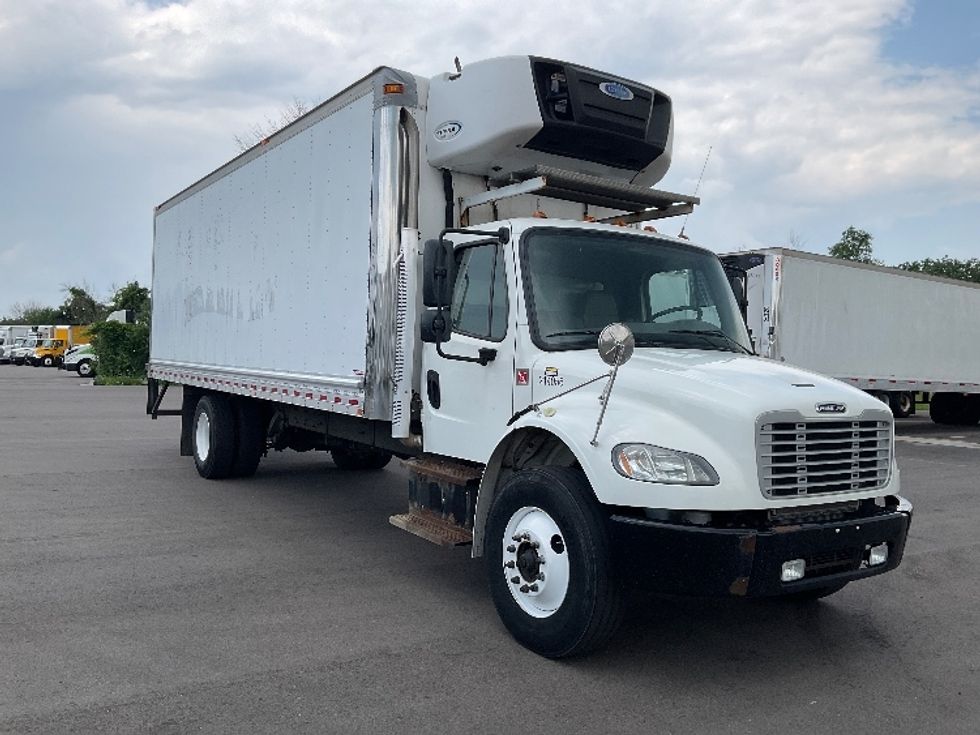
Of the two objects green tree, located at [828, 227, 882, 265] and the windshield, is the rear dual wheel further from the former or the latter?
green tree, located at [828, 227, 882, 265]

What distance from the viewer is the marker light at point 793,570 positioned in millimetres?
4297

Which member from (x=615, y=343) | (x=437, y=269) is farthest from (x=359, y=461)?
(x=615, y=343)

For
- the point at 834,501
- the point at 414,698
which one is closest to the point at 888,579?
the point at 834,501

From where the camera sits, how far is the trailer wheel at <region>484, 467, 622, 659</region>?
4.46 meters

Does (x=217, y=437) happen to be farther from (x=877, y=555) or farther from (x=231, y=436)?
(x=877, y=555)

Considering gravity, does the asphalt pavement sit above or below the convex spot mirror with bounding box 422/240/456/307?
below

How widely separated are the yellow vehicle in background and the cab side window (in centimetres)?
5573

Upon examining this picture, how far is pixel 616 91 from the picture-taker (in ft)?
21.2

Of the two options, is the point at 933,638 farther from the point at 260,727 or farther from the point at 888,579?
the point at 260,727

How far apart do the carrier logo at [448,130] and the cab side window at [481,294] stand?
950mm

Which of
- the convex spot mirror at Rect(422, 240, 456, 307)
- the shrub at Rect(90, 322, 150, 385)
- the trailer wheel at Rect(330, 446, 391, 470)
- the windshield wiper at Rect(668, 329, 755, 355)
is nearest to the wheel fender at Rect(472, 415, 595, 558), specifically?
the convex spot mirror at Rect(422, 240, 456, 307)

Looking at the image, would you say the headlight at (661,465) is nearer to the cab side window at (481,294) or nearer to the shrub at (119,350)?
the cab side window at (481,294)

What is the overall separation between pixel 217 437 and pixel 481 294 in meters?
5.62

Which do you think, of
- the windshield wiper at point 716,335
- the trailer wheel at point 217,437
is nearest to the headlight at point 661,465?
the windshield wiper at point 716,335
